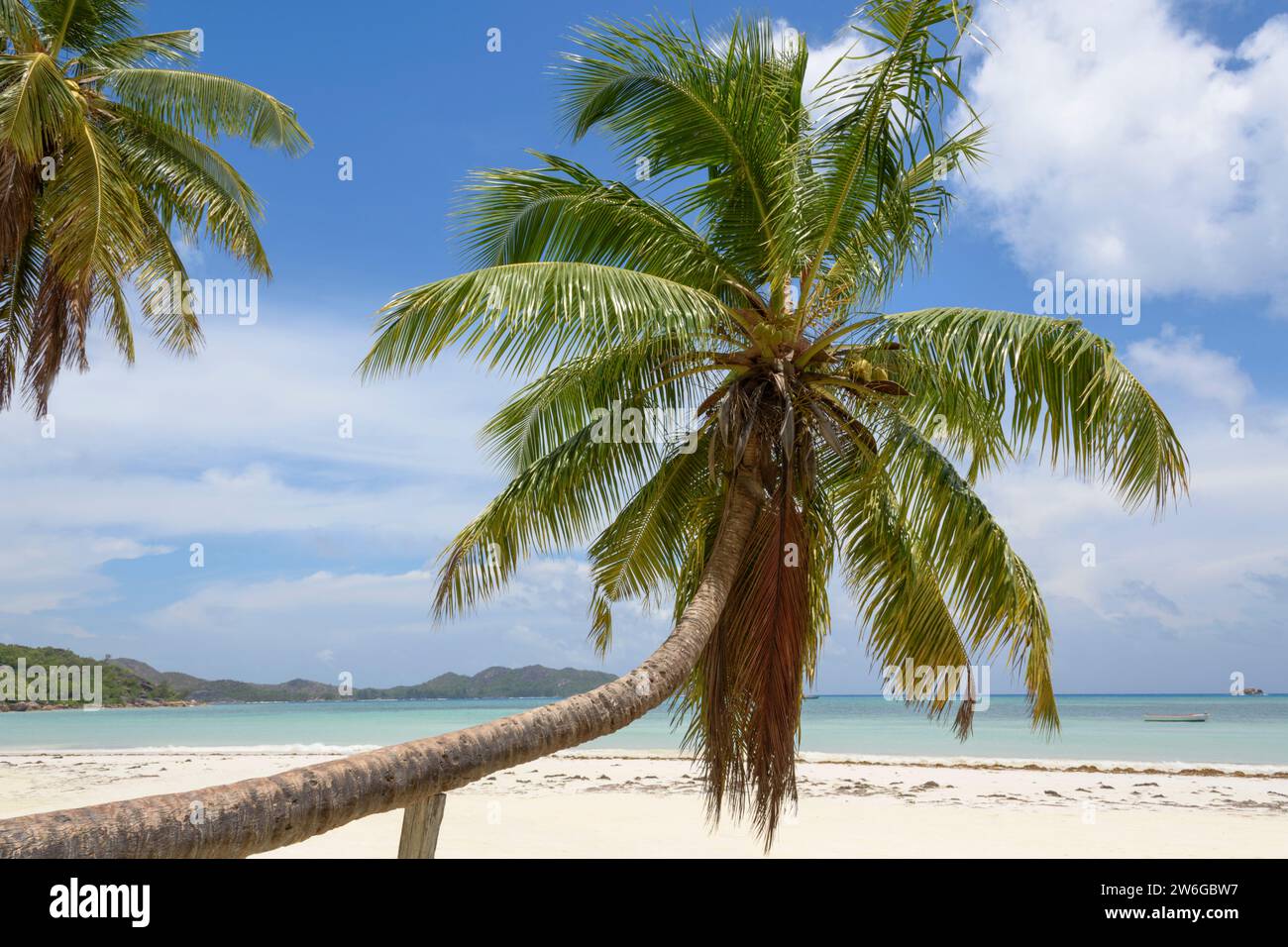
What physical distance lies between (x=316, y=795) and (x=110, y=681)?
6948 cm

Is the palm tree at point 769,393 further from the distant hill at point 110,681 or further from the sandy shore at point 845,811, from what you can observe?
the distant hill at point 110,681

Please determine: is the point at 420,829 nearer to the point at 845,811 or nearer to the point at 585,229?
the point at 585,229

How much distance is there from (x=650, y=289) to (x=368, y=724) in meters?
53.9

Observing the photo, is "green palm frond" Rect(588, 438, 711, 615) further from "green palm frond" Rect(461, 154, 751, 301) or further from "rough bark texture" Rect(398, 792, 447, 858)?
"rough bark texture" Rect(398, 792, 447, 858)

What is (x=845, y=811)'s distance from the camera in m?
15.8

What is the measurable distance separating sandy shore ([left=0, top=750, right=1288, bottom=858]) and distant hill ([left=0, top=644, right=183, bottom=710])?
1863cm

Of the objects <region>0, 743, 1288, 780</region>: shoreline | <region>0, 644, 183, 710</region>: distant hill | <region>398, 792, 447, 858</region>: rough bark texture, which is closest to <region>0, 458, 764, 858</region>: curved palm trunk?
<region>398, 792, 447, 858</region>: rough bark texture

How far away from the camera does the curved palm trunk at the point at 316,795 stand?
8.18ft

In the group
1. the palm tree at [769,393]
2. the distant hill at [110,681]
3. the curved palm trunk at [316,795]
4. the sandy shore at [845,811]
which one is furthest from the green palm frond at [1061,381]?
the distant hill at [110,681]

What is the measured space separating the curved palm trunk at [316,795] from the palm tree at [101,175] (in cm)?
839

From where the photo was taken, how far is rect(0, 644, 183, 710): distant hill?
39.8 m

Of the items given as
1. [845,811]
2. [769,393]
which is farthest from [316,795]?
[845,811]
